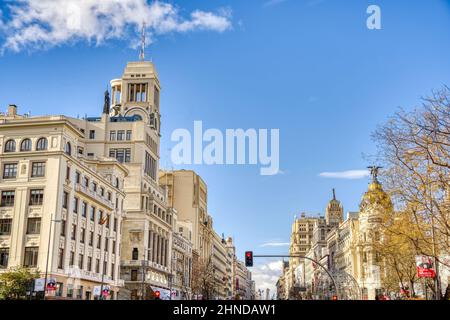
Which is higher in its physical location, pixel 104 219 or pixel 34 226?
pixel 104 219

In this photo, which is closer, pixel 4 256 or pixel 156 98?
pixel 4 256

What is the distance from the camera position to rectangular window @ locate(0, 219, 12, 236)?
2591 inches

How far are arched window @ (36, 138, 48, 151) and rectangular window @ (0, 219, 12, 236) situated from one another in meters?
9.38

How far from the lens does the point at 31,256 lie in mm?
64812

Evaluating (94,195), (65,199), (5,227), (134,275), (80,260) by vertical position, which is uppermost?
(94,195)

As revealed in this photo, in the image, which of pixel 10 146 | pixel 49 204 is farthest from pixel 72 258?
pixel 10 146

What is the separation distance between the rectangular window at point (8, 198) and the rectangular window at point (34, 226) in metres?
3.16

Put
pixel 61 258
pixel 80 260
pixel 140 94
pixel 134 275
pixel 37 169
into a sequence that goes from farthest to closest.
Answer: pixel 140 94, pixel 134 275, pixel 80 260, pixel 37 169, pixel 61 258

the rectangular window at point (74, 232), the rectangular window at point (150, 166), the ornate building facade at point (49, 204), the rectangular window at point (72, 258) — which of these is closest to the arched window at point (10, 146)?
the ornate building facade at point (49, 204)

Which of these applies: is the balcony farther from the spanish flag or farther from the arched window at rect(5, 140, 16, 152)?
the arched window at rect(5, 140, 16, 152)

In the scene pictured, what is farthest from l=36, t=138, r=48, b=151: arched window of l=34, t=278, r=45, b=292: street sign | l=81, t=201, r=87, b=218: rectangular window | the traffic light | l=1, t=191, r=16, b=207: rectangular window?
the traffic light

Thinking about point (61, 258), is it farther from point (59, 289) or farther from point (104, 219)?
point (104, 219)

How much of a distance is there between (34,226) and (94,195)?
44.5 feet

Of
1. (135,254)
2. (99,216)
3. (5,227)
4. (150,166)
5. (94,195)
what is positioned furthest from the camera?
(150,166)
